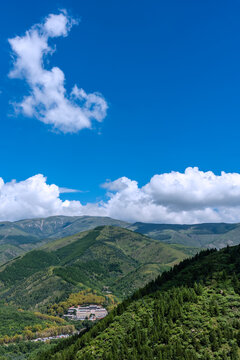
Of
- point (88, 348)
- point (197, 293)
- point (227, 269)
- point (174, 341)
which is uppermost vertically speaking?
point (227, 269)

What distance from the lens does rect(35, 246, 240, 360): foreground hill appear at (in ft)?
230

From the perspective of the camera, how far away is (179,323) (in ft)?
263

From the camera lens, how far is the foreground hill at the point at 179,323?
230 ft

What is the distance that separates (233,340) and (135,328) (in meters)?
29.1

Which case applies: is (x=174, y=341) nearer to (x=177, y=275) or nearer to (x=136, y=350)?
(x=136, y=350)

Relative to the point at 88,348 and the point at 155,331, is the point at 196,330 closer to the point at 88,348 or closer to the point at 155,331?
the point at 155,331

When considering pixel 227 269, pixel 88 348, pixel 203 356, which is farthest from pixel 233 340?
pixel 88 348

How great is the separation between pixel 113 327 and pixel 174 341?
26.4 m

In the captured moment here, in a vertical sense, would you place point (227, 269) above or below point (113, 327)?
above

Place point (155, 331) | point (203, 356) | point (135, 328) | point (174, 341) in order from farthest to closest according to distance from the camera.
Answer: point (135, 328)
point (155, 331)
point (174, 341)
point (203, 356)

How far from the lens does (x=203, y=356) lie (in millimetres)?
66250

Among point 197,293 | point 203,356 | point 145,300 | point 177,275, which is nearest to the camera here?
point 203,356

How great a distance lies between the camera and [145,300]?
10225 cm

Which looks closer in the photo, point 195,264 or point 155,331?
point 155,331
